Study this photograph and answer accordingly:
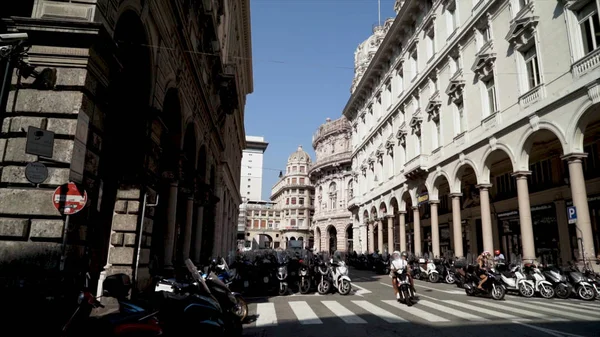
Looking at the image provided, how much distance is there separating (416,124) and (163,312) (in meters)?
25.4

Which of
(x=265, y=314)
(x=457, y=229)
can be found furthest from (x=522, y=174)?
(x=265, y=314)

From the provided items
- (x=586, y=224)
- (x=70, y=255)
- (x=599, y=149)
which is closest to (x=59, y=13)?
(x=70, y=255)

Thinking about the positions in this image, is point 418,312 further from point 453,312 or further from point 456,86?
point 456,86

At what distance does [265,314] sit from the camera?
8.91 m

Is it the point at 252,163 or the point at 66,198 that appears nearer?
the point at 66,198

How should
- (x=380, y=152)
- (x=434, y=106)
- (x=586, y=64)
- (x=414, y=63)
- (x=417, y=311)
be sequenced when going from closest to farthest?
1. (x=417, y=311)
2. (x=586, y=64)
3. (x=434, y=106)
4. (x=414, y=63)
5. (x=380, y=152)

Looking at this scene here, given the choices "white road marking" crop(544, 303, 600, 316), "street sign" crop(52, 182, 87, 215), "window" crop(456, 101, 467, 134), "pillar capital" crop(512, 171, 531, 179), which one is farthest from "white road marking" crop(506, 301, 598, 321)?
"window" crop(456, 101, 467, 134)

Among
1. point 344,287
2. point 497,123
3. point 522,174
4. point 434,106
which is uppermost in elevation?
point 434,106

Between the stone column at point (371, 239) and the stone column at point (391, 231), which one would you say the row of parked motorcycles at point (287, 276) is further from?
the stone column at point (371, 239)

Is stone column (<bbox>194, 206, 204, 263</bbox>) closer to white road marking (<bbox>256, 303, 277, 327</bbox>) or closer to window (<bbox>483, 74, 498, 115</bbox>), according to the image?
white road marking (<bbox>256, 303, 277, 327</bbox>)

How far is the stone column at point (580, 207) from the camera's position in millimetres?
13017

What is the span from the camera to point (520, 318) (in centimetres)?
826

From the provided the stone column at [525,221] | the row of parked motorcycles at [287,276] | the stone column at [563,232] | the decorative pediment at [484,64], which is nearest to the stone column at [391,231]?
the stone column at [563,232]

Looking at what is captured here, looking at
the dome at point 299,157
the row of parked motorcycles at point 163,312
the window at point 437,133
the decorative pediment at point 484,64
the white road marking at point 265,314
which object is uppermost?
the dome at point 299,157
